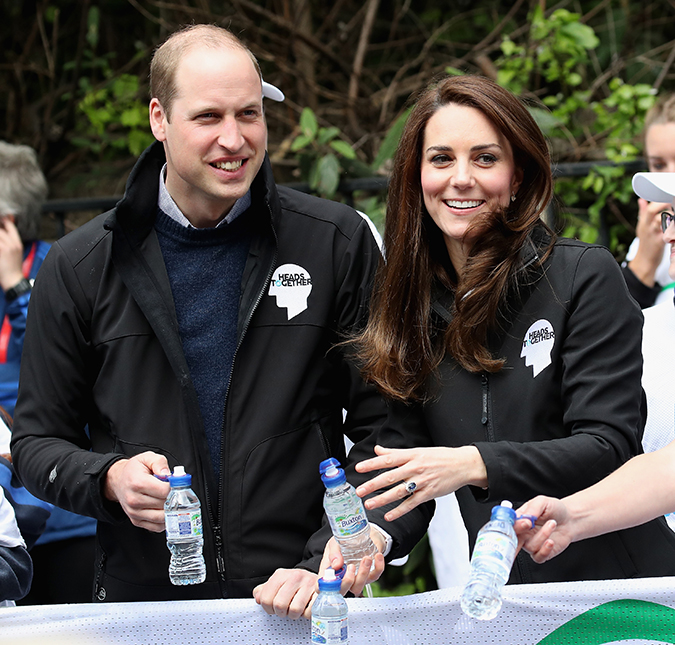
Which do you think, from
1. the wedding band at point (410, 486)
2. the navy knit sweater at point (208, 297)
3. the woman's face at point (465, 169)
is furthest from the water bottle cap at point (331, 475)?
the woman's face at point (465, 169)

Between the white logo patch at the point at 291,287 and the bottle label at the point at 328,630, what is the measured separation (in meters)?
0.98

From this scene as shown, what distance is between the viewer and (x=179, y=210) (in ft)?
8.99

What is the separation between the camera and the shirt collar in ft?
8.96

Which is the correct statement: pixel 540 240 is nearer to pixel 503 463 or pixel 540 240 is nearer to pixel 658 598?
pixel 503 463

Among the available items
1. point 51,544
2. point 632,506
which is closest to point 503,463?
point 632,506

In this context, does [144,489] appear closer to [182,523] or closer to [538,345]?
[182,523]

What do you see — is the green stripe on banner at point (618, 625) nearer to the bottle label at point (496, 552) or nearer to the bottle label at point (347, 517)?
the bottle label at point (496, 552)

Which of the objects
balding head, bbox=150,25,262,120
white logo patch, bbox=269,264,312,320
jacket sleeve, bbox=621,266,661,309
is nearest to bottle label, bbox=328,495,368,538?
white logo patch, bbox=269,264,312,320

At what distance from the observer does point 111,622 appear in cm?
220

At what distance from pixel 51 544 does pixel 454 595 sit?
1753mm

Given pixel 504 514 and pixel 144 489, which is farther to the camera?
pixel 144 489

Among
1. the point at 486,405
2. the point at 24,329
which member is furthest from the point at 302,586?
the point at 24,329

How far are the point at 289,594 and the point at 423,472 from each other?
18.3 inches

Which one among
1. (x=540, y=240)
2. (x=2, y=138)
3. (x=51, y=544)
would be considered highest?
(x=2, y=138)
